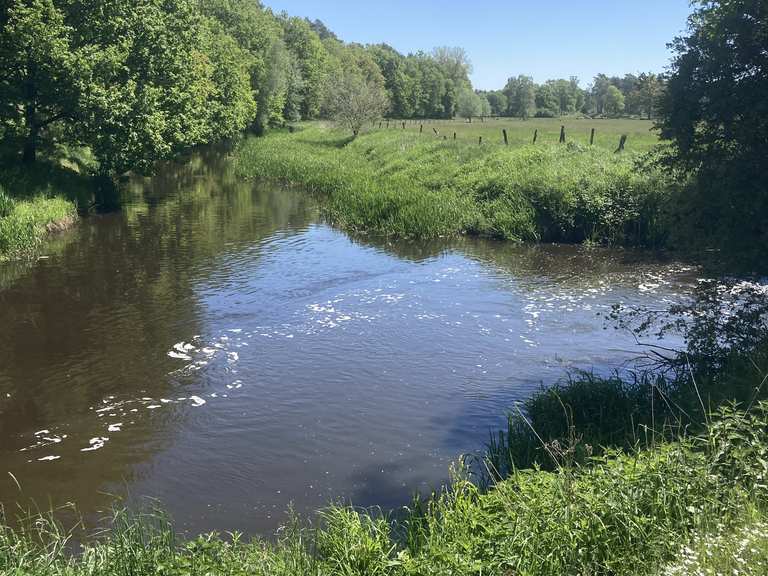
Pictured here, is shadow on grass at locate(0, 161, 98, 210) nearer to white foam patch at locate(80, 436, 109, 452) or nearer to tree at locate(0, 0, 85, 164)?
tree at locate(0, 0, 85, 164)

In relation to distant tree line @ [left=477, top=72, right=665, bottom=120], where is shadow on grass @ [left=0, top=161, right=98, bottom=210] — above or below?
below

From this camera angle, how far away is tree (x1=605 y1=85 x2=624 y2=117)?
472ft

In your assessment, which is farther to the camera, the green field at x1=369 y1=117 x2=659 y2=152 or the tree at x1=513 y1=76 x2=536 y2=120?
the tree at x1=513 y1=76 x2=536 y2=120

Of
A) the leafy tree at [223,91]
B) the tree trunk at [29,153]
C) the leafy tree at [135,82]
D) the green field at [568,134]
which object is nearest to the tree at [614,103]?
the green field at [568,134]

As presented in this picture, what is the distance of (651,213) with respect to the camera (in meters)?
22.3

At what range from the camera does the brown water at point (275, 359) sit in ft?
29.6

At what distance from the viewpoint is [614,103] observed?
146000mm

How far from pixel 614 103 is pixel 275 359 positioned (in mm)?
148928

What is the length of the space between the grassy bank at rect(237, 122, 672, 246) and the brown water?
1394mm

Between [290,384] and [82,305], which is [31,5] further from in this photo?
[290,384]

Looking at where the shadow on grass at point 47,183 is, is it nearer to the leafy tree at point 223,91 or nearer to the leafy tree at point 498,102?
the leafy tree at point 223,91

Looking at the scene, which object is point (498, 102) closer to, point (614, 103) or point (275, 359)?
point (614, 103)

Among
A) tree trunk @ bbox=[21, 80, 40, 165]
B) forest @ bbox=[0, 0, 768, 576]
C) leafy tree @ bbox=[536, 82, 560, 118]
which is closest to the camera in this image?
forest @ bbox=[0, 0, 768, 576]

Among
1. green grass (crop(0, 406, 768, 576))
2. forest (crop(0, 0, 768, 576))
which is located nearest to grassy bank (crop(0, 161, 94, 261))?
Answer: forest (crop(0, 0, 768, 576))
